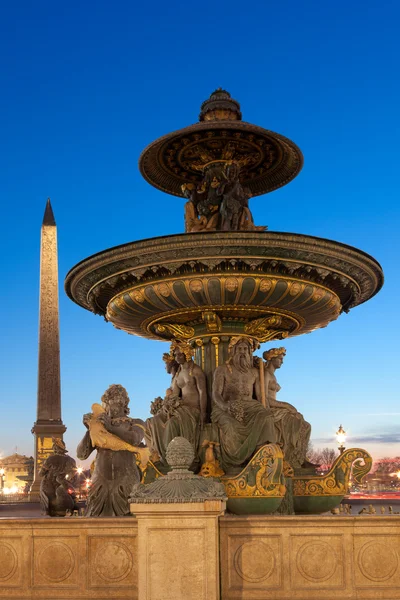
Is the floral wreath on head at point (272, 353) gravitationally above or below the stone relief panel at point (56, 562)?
above

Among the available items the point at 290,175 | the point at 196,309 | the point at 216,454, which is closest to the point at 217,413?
the point at 216,454

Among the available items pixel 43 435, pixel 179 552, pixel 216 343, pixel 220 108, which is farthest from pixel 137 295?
pixel 43 435

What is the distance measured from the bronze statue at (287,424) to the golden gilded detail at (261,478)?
1482 mm

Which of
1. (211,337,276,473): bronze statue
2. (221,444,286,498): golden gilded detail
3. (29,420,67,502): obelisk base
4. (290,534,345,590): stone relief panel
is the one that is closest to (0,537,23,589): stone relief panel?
(290,534,345,590): stone relief panel

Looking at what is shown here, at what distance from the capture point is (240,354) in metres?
12.5

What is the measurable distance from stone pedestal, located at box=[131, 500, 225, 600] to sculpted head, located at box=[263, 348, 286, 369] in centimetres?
612

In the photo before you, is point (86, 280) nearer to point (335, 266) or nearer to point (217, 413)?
point (217, 413)

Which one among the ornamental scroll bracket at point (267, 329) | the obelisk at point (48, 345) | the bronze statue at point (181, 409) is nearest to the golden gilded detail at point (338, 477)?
the bronze statue at point (181, 409)

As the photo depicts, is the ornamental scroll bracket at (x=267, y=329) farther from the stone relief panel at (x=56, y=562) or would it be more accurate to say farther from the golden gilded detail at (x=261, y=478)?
the stone relief panel at (x=56, y=562)

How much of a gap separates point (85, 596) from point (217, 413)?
179 inches

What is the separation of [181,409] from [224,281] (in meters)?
2.20

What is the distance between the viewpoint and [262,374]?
12977mm

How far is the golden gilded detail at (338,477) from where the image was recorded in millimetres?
12656

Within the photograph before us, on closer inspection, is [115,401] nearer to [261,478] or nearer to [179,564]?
[261,478]
